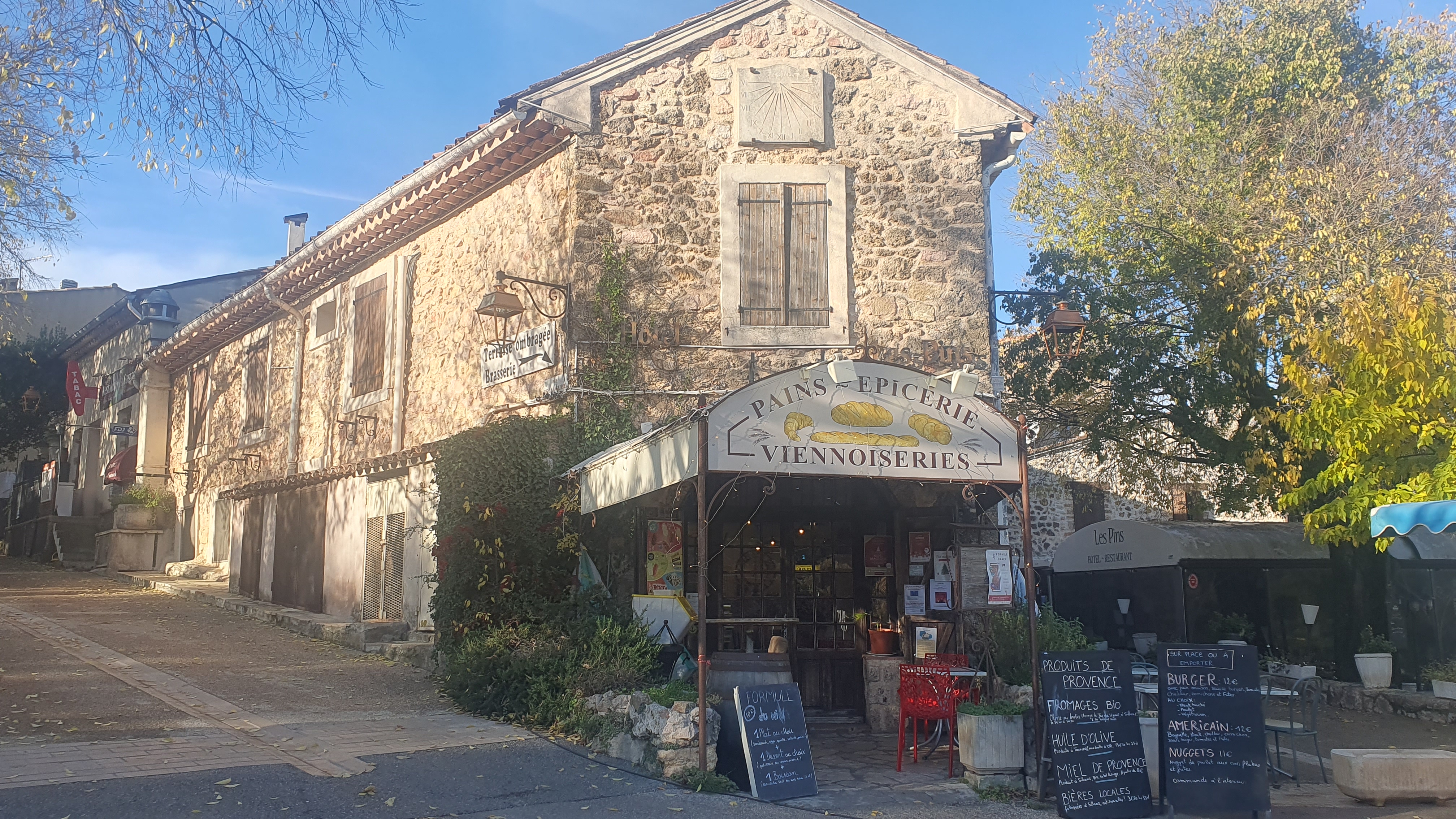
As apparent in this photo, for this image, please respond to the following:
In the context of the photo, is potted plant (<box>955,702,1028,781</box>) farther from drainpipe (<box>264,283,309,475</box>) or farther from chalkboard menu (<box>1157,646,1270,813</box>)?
drainpipe (<box>264,283,309,475</box>)

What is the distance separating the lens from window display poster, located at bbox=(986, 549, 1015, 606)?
8711 millimetres

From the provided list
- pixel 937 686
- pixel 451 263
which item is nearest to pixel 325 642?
pixel 451 263

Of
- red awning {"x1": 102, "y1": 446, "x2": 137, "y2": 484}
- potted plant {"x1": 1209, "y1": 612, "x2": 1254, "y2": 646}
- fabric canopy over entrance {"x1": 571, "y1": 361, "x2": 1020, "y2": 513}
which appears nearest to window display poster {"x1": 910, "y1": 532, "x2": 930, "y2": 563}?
fabric canopy over entrance {"x1": 571, "y1": 361, "x2": 1020, "y2": 513}

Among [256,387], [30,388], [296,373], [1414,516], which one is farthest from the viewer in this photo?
[30,388]

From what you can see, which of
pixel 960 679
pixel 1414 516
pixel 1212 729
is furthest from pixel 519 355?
pixel 1414 516

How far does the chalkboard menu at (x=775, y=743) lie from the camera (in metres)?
6.61

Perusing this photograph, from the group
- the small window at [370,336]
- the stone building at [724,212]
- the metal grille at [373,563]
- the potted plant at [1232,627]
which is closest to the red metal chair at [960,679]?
the stone building at [724,212]

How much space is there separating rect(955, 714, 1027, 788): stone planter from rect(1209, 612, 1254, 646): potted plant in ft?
29.9

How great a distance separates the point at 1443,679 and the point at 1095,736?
25.9ft

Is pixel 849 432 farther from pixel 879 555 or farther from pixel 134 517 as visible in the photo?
pixel 134 517

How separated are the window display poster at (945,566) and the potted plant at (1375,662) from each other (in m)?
6.78

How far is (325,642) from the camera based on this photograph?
1242cm

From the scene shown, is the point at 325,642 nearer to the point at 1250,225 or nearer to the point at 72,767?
the point at 72,767

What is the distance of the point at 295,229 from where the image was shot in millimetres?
21391
